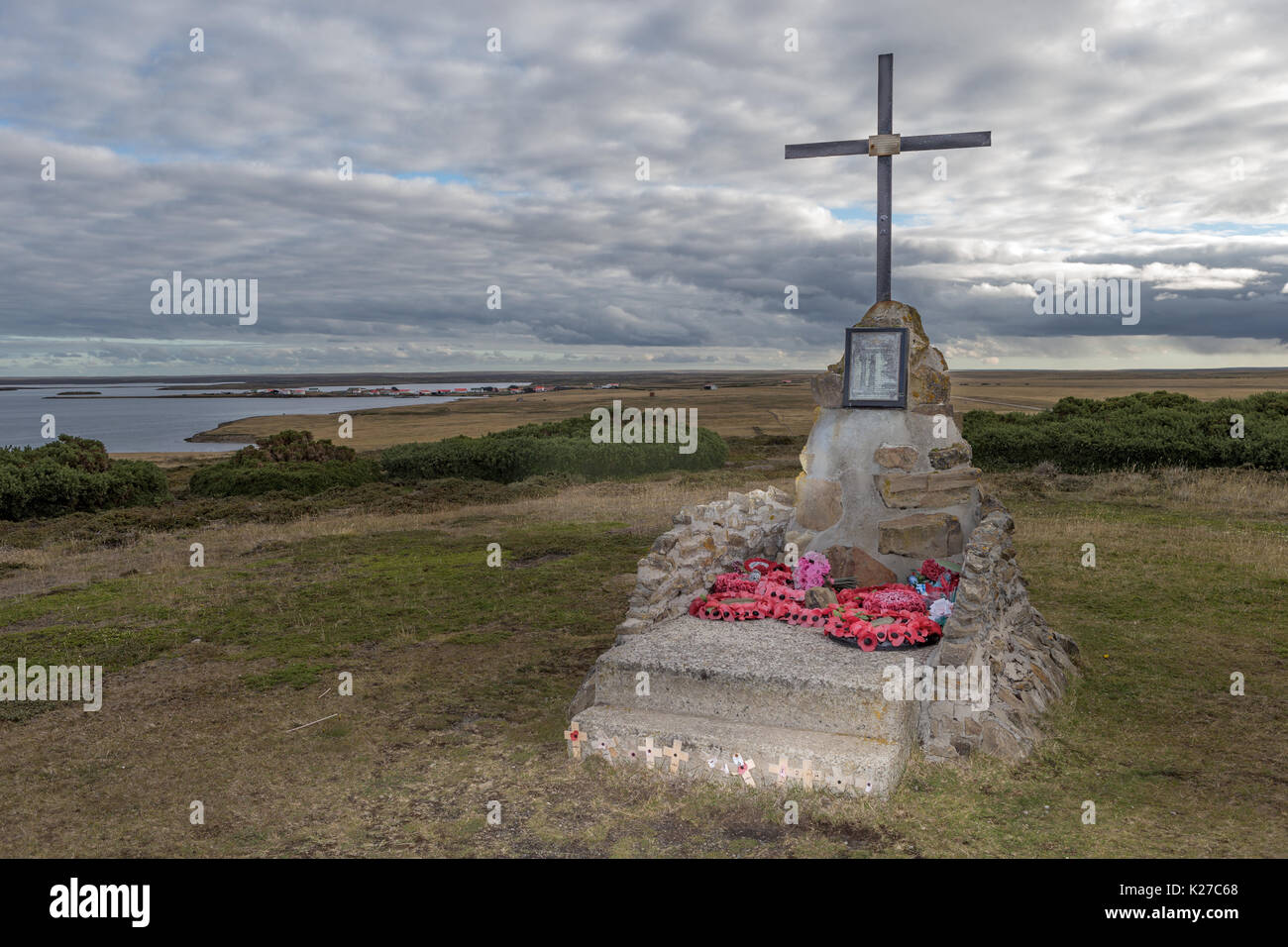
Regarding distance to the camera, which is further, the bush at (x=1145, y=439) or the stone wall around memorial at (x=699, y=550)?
the bush at (x=1145, y=439)

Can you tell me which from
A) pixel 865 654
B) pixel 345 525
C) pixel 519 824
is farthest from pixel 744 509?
pixel 345 525

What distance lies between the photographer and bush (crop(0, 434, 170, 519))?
778 inches

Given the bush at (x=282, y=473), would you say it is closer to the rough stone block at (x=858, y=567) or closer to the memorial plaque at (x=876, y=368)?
the rough stone block at (x=858, y=567)

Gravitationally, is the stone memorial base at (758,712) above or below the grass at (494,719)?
above

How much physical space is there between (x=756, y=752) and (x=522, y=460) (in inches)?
821

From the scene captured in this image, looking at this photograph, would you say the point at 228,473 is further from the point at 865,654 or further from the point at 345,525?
the point at 865,654

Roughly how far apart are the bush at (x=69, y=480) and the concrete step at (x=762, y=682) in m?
19.1

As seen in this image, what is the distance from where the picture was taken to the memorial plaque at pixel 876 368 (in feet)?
27.1

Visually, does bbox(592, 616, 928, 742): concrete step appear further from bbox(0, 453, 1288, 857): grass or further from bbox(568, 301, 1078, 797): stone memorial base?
bbox(0, 453, 1288, 857): grass

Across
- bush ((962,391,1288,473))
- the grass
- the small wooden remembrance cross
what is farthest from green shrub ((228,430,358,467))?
the small wooden remembrance cross

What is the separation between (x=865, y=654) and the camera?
6.50 m

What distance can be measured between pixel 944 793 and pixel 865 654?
125 cm

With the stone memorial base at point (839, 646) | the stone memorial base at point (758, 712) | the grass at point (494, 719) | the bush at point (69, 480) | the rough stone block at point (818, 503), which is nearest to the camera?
the grass at point (494, 719)

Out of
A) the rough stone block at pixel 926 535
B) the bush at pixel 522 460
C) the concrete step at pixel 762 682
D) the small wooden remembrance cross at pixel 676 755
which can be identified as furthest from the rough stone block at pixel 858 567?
the bush at pixel 522 460
